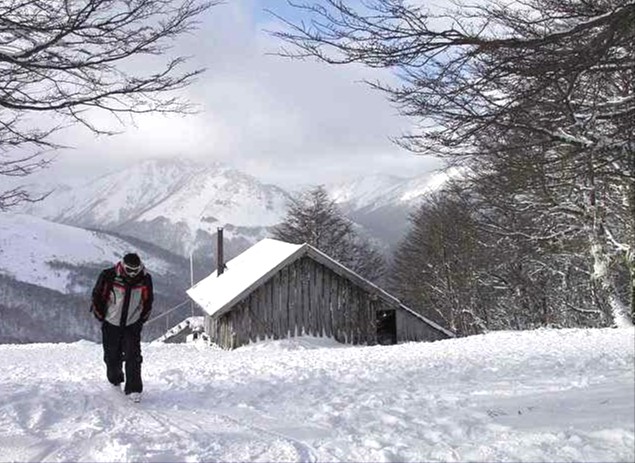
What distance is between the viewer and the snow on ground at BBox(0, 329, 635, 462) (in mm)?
4883

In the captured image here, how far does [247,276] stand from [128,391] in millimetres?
17311

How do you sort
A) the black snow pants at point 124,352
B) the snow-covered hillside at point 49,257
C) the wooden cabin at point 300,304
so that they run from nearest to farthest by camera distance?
the black snow pants at point 124,352
the wooden cabin at point 300,304
the snow-covered hillside at point 49,257

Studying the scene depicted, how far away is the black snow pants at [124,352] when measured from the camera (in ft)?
25.2

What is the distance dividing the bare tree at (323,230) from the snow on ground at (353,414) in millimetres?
27066

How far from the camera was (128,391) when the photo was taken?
7.65 meters

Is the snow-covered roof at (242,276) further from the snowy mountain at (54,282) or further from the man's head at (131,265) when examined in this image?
the snowy mountain at (54,282)

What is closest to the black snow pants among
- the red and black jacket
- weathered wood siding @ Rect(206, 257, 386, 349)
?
the red and black jacket

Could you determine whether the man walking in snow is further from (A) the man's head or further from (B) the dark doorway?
(B) the dark doorway

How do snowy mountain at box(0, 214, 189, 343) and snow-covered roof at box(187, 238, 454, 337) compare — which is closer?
snow-covered roof at box(187, 238, 454, 337)

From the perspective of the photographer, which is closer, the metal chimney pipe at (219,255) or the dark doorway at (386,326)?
the dark doorway at (386,326)

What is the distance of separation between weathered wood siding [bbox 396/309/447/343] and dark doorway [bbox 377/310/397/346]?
80 centimetres

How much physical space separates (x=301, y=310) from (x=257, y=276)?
2.22 m

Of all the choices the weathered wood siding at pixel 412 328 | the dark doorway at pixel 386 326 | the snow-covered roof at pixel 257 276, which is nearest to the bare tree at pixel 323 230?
the snow-covered roof at pixel 257 276

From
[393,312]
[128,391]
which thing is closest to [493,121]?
[128,391]
